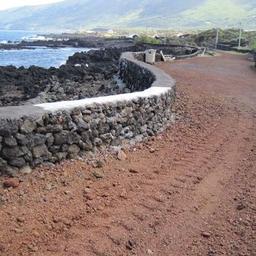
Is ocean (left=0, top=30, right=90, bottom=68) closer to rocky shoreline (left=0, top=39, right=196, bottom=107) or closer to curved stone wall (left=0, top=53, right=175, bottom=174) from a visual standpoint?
rocky shoreline (left=0, top=39, right=196, bottom=107)

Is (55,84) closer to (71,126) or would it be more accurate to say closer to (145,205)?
(71,126)

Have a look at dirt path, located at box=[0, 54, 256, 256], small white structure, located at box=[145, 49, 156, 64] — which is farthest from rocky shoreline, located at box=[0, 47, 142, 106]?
dirt path, located at box=[0, 54, 256, 256]

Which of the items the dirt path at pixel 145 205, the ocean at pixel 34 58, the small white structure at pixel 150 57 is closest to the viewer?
the dirt path at pixel 145 205

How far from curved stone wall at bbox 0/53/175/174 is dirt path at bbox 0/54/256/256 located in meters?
0.24

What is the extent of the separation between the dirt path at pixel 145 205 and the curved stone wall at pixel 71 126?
24 cm

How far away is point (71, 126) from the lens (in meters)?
7.13

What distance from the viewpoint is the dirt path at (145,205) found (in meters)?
5.41

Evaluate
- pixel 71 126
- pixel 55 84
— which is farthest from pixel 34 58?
pixel 71 126

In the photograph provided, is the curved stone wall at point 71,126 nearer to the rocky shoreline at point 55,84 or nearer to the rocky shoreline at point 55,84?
the rocky shoreline at point 55,84

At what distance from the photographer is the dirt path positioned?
541 cm

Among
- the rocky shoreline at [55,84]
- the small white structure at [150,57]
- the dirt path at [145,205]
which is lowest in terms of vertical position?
the rocky shoreline at [55,84]

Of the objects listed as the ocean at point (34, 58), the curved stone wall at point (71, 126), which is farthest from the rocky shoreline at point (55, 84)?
the ocean at point (34, 58)

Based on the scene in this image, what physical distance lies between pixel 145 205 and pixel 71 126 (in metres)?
1.58

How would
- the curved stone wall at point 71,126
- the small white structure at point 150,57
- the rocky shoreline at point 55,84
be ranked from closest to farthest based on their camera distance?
the curved stone wall at point 71,126
the rocky shoreline at point 55,84
the small white structure at point 150,57
